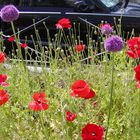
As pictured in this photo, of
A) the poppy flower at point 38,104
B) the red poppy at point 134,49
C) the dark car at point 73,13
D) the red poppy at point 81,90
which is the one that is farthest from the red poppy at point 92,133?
the dark car at point 73,13

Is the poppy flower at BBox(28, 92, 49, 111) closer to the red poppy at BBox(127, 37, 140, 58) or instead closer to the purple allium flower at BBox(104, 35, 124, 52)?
the purple allium flower at BBox(104, 35, 124, 52)

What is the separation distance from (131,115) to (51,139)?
471 millimetres

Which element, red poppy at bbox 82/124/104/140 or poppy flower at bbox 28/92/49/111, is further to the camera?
poppy flower at bbox 28/92/49/111

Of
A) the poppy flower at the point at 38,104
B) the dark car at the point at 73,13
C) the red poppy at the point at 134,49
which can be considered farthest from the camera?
the dark car at the point at 73,13

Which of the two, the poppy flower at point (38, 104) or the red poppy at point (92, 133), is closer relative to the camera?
the red poppy at point (92, 133)

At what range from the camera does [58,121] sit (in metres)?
2.64

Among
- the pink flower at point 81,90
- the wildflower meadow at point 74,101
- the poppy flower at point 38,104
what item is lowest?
the wildflower meadow at point 74,101

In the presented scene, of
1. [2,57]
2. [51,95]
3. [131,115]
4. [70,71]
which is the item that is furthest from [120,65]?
[131,115]

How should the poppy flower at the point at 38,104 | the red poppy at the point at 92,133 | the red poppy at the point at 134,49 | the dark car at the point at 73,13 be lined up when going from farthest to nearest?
the dark car at the point at 73,13, the red poppy at the point at 134,49, the poppy flower at the point at 38,104, the red poppy at the point at 92,133

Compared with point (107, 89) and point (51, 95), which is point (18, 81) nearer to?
point (51, 95)

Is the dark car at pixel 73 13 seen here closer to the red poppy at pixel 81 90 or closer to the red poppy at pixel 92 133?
the red poppy at pixel 81 90

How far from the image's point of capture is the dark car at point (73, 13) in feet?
15.9

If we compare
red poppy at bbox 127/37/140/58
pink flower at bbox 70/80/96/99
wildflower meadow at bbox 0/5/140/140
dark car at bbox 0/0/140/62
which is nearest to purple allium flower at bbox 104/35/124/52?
wildflower meadow at bbox 0/5/140/140

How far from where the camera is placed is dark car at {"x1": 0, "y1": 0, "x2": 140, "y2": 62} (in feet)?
15.9
